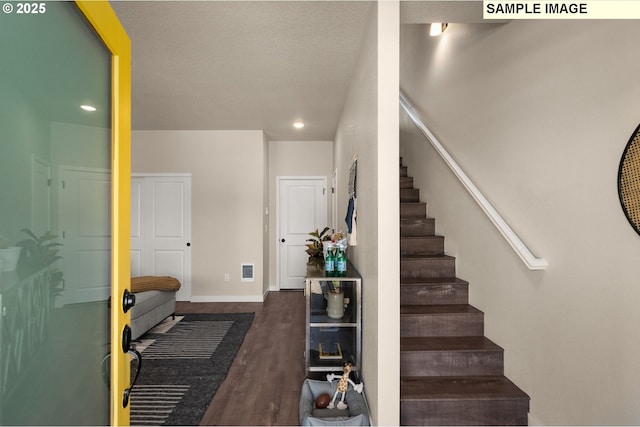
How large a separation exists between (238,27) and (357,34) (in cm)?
86

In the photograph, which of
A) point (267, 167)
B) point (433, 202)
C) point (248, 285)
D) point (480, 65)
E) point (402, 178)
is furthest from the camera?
point (267, 167)

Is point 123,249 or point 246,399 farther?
point 246,399

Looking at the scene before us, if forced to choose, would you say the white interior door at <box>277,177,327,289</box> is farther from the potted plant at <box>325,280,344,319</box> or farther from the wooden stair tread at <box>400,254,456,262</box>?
the potted plant at <box>325,280,344,319</box>

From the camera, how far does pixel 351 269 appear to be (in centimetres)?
288

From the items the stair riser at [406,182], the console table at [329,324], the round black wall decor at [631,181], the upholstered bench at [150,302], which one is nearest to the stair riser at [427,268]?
the console table at [329,324]

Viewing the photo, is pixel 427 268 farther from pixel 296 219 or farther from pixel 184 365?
pixel 296 219

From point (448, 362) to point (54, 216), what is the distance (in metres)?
2.26

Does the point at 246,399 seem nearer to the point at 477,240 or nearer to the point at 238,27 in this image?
the point at 477,240

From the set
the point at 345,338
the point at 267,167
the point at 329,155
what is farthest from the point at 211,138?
the point at 345,338

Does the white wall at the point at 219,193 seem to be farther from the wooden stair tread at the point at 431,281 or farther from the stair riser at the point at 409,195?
the wooden stair tread at the point at 431,281

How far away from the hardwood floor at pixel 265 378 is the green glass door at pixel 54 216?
1199 millimetres

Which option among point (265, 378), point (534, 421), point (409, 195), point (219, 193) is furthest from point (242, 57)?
point (534, 421)

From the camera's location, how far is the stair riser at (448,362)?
2.16 meters

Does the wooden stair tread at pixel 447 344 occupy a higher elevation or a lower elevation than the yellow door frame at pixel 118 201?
lower
